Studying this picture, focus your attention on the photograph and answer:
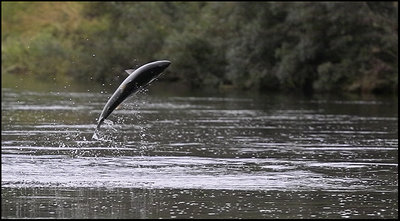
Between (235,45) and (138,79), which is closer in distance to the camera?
(138,79)

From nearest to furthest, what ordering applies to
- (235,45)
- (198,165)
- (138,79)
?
(138,79) < (198,165) < (235,45)

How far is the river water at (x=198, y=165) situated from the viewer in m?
15.1

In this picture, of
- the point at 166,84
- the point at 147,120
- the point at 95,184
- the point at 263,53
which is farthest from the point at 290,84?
the point at 95,184

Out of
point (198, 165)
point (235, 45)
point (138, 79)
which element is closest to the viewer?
point (138, 79)

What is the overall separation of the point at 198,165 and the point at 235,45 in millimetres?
47748

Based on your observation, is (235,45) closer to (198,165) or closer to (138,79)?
(198,165)

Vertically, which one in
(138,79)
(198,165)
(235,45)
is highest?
(235,45)

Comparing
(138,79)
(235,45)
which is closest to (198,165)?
(138,79)

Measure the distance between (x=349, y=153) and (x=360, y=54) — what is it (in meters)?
39.0

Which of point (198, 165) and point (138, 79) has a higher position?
point (138, 79)

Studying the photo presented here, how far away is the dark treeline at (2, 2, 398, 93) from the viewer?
2418 inches

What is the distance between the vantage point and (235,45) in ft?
222

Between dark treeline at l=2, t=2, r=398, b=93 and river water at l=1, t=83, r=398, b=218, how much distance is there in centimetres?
1967

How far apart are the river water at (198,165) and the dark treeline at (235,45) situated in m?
19.7
